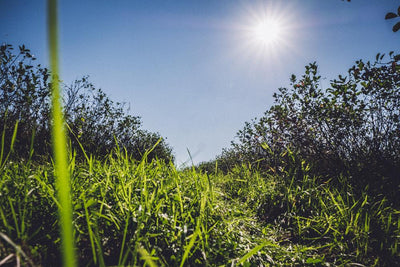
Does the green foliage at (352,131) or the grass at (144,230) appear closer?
the grass at (144,230)

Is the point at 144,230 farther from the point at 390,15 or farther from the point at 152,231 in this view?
the point at 390,15

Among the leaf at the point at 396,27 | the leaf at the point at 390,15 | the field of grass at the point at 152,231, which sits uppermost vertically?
the leaf at the point at 390,15

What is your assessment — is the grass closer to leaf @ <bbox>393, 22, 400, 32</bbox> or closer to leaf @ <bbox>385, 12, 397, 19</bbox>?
leaf @ <bbox>393, 22, 400, 32</bbox>

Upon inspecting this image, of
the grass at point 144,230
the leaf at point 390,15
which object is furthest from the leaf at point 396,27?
the grass at point 144,230

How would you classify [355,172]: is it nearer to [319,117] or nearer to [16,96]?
[319,117]

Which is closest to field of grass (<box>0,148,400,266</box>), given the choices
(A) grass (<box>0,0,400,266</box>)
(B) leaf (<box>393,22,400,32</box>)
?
(A) grass (<box>0,0,400,266</box>)

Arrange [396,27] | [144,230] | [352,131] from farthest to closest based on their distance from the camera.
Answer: [352,131] < [396,27] < [144,230]

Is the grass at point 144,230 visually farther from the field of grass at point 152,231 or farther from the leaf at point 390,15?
the leaf at point 390,15

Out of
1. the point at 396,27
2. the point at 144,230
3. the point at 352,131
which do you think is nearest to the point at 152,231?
the point at 144,230

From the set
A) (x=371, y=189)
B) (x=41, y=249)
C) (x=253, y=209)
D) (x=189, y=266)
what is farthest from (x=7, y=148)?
(x=371, y=189)

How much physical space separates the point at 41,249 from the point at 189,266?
0.83m

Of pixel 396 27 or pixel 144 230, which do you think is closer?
pixel 144 230

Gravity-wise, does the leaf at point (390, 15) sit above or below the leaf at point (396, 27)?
above

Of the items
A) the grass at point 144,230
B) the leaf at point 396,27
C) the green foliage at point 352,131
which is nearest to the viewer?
the grass at point 144,230
